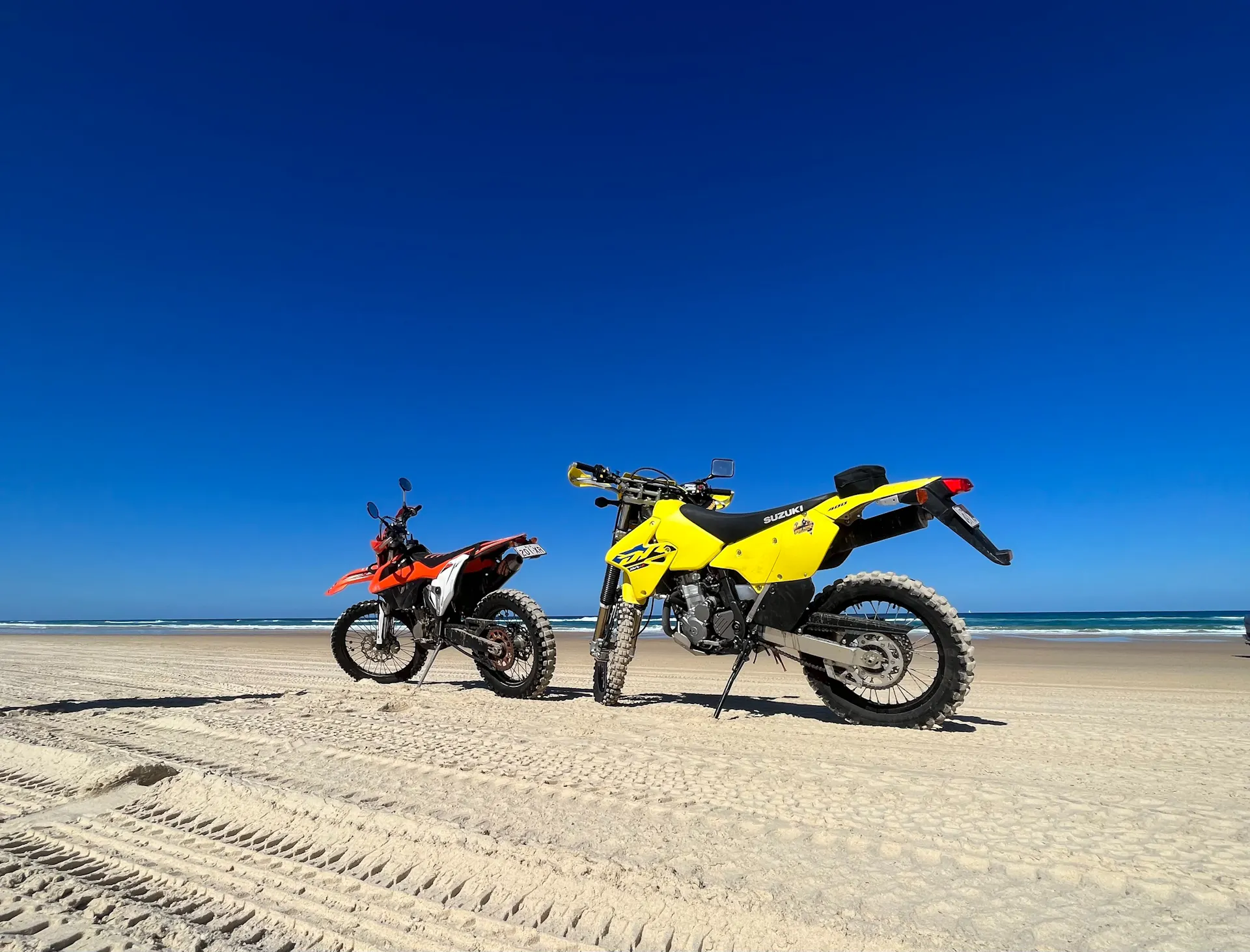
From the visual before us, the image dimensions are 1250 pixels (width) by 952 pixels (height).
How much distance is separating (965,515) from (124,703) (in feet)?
20.4

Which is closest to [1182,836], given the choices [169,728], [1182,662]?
[169,728]

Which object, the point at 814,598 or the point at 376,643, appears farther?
the point at 376,643

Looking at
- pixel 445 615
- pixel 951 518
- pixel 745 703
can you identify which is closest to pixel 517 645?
pixel 445 615

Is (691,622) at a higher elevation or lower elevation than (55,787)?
higher

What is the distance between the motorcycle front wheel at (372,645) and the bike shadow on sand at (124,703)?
4.61ft

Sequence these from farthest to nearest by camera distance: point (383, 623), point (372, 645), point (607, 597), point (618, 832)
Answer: point (372, 645)
point (383, 623)
point (607, 597)
point (618, 832)

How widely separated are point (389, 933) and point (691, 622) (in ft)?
11.5

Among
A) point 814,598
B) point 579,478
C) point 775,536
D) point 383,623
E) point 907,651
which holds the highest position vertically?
point 579,478

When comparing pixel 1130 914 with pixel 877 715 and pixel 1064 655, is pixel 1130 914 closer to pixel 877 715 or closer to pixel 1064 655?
pixel 877 715

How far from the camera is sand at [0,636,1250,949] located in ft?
5.40

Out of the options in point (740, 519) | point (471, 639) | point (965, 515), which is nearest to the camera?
point (965, 515)

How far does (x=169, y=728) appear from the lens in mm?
3949

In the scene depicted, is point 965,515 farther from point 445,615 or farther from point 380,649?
point 380,649

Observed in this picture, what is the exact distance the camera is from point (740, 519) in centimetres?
490
